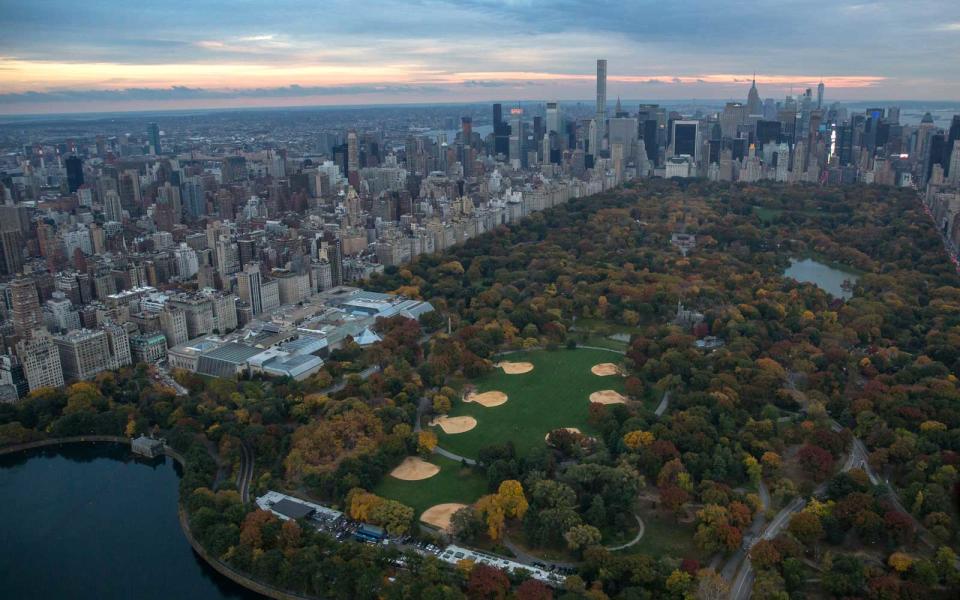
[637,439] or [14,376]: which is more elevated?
[14,376]

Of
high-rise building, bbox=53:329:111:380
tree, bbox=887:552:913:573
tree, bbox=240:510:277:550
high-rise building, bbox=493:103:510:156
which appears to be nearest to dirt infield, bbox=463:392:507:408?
tree, bbox=240:510:277:550

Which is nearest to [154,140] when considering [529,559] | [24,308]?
[24,308]

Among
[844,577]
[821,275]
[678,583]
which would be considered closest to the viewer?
[678,583]

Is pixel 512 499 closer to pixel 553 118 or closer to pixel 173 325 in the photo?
pixel 173 325

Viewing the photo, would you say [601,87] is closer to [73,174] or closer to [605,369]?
[73,174]

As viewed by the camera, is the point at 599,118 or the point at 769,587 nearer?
the point at 769,587

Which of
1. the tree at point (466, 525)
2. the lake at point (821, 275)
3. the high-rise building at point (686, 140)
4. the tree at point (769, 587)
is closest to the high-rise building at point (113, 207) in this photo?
the lake at point (821, 275)

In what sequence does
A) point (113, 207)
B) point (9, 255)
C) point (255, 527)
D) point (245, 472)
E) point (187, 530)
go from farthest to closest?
point (113, 207)
point (9, 255)
point (245, 472)
point (187, 530)
point (255, 527)

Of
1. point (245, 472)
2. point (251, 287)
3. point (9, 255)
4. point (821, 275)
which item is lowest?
point (821, 275)

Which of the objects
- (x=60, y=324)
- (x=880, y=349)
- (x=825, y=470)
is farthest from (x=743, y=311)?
(x=60, y=324)

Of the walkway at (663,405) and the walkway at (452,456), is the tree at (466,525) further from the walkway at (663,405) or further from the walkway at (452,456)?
the walkway at (663,405)
